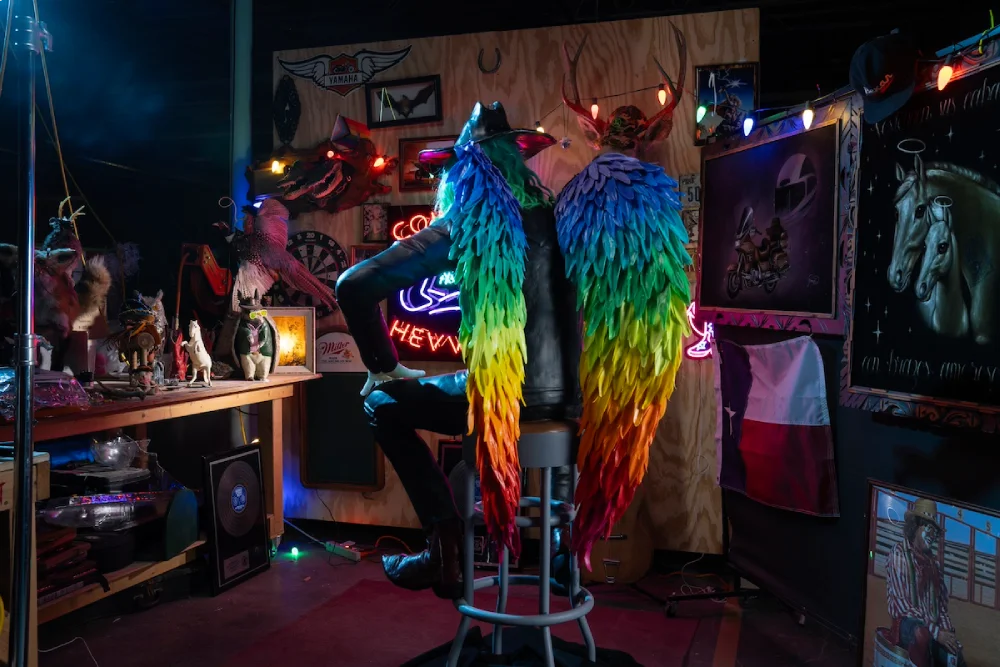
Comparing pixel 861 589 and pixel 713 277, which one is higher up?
pixel 713 277

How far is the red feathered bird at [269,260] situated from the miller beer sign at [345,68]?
2.62 feet

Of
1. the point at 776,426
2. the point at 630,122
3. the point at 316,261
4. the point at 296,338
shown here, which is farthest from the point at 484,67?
the point at 776,426

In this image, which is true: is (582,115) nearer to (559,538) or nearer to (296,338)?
(296,338)

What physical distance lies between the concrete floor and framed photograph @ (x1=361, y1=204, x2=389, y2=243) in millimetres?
1907

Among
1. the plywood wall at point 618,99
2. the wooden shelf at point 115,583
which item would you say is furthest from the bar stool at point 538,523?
the plywood wall at point 618,99

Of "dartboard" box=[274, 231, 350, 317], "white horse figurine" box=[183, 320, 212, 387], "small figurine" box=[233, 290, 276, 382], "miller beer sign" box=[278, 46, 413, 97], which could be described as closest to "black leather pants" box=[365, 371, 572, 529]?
"white horse figurine" box=[183, 320, 212, 387]

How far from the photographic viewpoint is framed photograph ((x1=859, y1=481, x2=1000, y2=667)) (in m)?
2.13

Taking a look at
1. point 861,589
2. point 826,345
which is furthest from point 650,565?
point 826,345

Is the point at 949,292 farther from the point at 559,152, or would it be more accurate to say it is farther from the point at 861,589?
the point at 559,152

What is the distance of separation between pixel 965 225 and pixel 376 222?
3.03 meters

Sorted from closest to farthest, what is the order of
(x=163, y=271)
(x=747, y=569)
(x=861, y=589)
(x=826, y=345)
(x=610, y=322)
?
1. (x=610, y=322)
2. (x=861, y=589)
3. (x=826, y=345)
4. (x=747, y=569)
5. (x=163, y=271)

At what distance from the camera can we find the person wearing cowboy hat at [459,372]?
75.1 inches

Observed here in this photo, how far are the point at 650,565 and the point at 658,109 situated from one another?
95.2 inches

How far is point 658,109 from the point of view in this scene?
3912 millimetres
